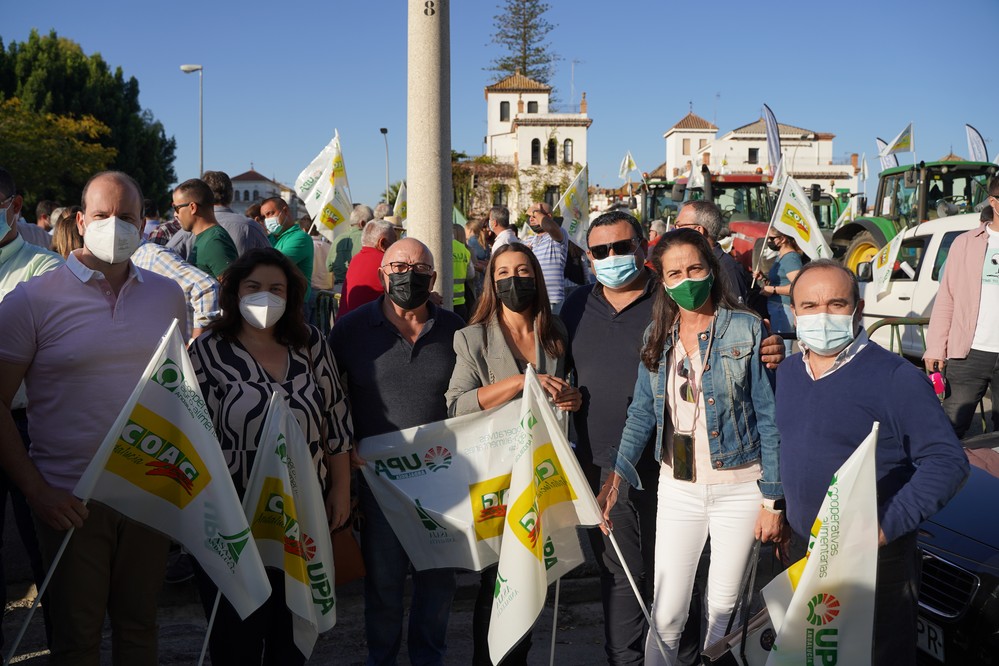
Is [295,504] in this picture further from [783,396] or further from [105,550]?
[783,396]

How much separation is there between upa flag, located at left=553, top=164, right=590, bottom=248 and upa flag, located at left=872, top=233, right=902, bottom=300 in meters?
4.13

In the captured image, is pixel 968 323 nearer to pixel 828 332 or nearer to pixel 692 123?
pixel 828 332

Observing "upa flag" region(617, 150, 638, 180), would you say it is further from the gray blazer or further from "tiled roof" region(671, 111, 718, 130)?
"tiled roof" region(671, 111, 718, 130)

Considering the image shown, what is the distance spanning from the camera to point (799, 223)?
8.08 m

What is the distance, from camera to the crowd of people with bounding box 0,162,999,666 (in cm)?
284

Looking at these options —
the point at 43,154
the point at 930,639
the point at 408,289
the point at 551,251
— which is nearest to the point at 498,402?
the point at 408,289

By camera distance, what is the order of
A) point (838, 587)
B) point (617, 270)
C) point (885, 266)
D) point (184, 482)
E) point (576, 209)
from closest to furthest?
1. point (838, 587)
2. point (184, 482)
3. point (617, 270)
4. point (576, 209)
5. point (885, 266)

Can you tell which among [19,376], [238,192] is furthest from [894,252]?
[238,192]

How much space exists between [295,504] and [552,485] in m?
1.00

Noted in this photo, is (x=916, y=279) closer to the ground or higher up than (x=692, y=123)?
closer to the ground

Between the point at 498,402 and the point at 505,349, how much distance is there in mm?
229

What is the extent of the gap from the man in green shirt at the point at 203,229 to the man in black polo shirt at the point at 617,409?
96.1 inches

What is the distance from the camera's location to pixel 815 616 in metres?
2.63

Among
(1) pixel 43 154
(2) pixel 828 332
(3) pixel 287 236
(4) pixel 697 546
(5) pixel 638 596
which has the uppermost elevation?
(1) pixel 43 154
